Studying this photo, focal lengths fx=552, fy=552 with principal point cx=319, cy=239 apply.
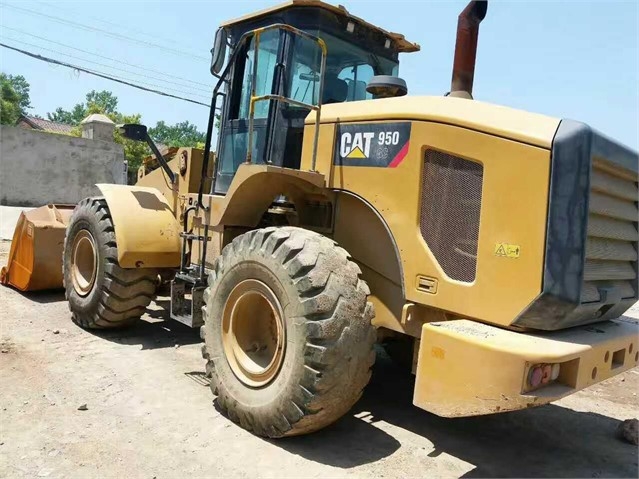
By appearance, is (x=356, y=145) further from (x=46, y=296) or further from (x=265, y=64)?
(x=46, y=296)

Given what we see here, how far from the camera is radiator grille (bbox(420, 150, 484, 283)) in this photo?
3088 mm

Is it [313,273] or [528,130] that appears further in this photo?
[313,273]

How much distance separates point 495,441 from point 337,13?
347 cm

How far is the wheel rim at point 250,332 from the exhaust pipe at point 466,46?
2.06 meters

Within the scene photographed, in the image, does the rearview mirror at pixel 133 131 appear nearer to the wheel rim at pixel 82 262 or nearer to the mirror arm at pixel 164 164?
the mirror arm at pixel 164 164

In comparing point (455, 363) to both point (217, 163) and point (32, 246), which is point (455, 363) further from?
point (32, 246)

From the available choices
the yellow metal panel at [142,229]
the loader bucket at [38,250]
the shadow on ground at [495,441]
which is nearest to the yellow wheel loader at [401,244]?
the shadow on ground at [495,441]

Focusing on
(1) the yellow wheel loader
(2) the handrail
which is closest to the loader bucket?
(1) the yellow wheel loader

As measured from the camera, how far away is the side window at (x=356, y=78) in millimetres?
4793

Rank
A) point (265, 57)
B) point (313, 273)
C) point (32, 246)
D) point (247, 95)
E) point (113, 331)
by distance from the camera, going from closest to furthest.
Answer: point (313, 273) < point (265, 57) < point (247, 95) < point (113, 331) < point (32, 246)

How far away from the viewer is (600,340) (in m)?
3.07

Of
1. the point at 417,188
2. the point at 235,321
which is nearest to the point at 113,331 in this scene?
the point at 235,321

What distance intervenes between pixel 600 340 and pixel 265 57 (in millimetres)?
3220

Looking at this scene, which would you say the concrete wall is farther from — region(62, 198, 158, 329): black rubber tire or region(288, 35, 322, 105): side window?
region(288, 35, 322, 105): side window
